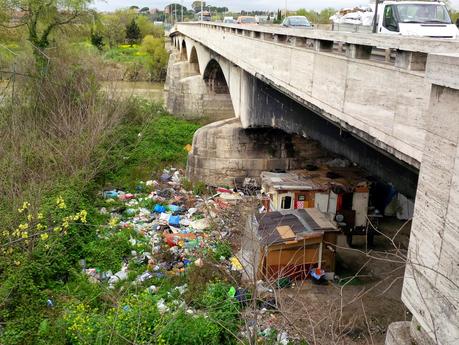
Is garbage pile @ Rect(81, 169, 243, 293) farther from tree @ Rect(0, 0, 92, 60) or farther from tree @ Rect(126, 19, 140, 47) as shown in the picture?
tree @ Rect(126, 19, 140, 47)

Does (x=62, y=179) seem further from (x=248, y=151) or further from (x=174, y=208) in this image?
(x=248, y=151)

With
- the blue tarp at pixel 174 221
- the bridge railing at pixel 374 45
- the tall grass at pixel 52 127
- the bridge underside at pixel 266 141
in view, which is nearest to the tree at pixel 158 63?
the bridge underside at pixel 266 141

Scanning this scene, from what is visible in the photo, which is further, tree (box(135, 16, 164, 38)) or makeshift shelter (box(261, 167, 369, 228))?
tree (box(135, 16, 164, 38))

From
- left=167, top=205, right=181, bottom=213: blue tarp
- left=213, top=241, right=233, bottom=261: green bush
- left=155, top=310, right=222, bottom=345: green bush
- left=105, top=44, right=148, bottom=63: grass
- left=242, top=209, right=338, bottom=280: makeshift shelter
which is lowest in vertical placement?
left=167, top=205, right=181, bottom=213: blue tarp

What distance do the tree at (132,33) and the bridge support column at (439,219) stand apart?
76483 mm

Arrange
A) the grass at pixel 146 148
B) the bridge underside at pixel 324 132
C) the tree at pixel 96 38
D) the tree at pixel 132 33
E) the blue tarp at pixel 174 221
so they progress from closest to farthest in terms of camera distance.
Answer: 1. the bridge underside at pixel 324 132
2. the blue tarp at pixel 174 221
3. the grass at pixel 146 148
4. the tree at pixel 96 38
5. the tree at pixel 132 33

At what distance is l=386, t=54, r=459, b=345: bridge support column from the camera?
379 cm

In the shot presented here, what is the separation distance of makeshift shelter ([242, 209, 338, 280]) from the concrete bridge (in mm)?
1594

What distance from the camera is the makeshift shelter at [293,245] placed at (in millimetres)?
9009

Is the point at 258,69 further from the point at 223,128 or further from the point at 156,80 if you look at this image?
the point at 156,80

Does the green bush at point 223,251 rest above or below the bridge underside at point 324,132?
below

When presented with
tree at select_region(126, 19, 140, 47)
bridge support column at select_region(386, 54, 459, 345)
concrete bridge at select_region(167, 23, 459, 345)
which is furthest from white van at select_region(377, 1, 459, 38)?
tree at select_region(126, 19, 140, 47)

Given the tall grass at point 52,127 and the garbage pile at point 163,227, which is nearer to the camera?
the garbage pile at point 163,227

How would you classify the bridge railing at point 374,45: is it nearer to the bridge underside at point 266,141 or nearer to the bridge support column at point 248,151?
the bridge underside at point 266,141
